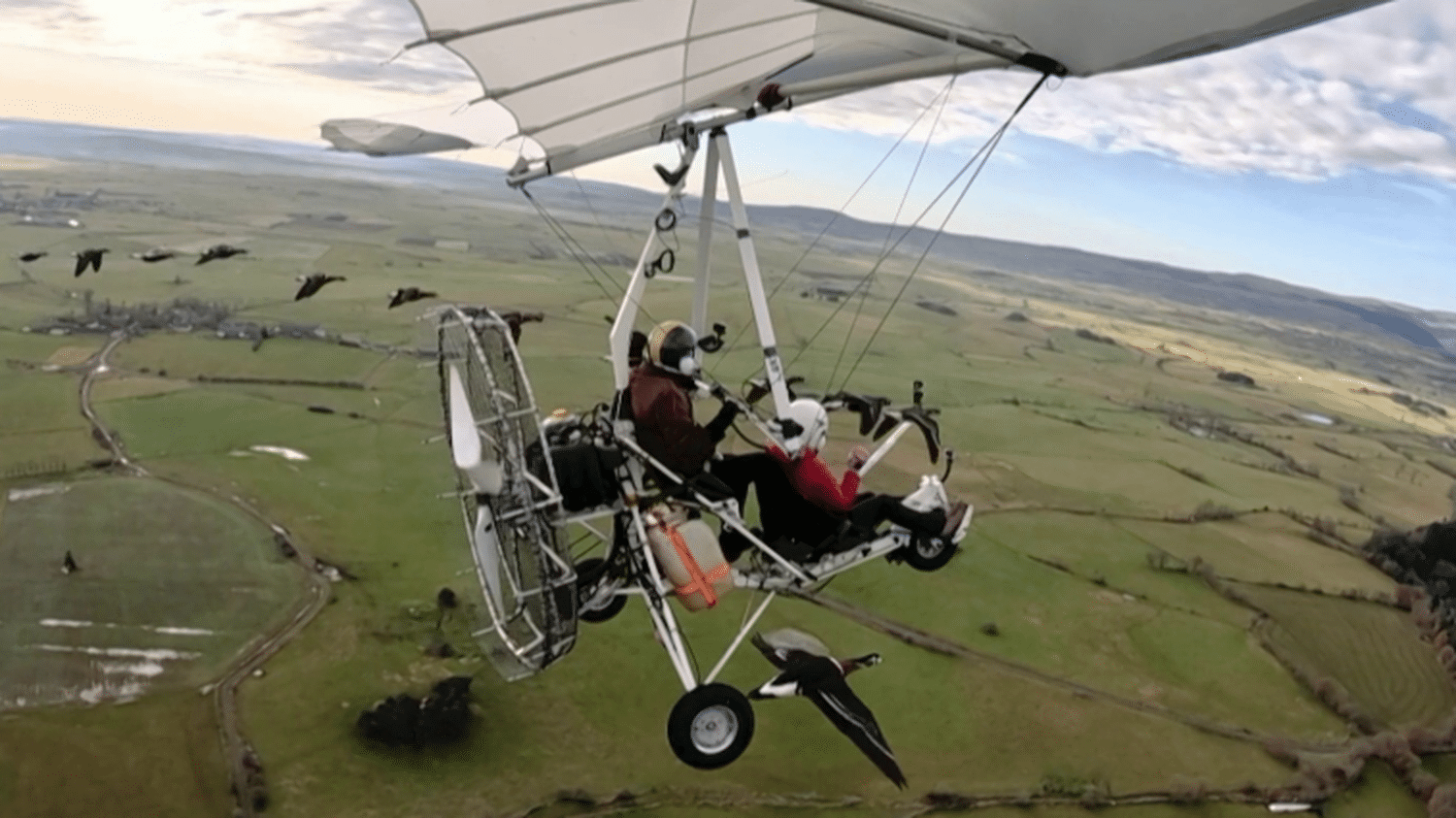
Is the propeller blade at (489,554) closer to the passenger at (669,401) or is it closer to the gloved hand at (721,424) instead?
the passenger at (669,401)

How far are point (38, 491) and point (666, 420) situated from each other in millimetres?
32829

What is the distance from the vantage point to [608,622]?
26344 mm

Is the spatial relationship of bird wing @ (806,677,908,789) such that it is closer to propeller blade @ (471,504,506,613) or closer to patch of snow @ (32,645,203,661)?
propeller blade @ (471,504,506,613)

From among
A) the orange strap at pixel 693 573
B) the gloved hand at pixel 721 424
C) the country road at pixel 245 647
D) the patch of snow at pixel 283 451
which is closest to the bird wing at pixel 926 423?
the gloved hand at pixel 721 424

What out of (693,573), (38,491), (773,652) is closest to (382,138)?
(693,573)

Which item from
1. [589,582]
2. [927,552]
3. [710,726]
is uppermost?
[927,552]

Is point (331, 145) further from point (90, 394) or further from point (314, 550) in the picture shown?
point (90, 394)

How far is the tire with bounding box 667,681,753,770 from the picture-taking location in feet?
24.3

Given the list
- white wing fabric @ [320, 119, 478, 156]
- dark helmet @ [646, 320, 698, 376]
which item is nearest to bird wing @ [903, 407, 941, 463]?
dark helmet @ [646, 320, 698, 376]

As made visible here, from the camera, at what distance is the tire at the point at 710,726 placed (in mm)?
7395

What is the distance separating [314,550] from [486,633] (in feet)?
76.5

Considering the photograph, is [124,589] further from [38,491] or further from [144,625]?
[38,491]

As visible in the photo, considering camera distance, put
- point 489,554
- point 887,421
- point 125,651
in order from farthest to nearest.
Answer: point 125,651 → point 887,421 → point 489,554

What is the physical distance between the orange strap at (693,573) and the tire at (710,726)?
763 mm
